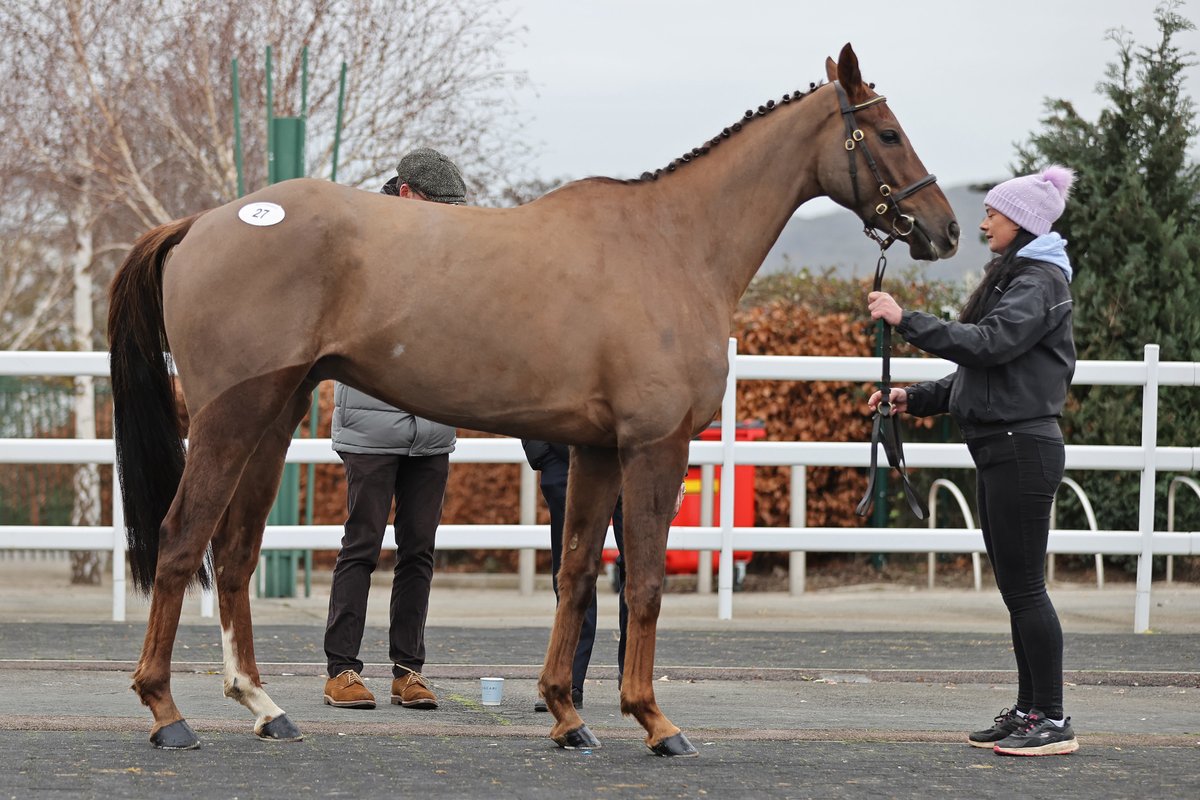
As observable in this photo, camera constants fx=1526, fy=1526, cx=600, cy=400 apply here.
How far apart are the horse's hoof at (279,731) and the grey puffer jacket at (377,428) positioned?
4.48 ft

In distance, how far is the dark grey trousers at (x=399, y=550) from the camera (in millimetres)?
6234

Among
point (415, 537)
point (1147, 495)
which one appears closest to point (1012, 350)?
point (415, 537)

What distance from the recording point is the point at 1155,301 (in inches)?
435

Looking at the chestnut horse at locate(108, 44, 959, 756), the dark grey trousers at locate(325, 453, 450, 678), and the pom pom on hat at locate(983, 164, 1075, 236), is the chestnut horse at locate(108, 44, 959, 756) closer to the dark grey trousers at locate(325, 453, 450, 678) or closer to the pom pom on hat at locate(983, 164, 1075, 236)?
the pom pom on hat at locate(983, 164, 1075, 236)

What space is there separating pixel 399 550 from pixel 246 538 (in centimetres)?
112

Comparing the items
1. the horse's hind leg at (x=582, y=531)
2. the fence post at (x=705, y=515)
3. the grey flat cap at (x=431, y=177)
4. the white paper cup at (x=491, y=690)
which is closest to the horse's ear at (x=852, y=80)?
the horse's hind leg at (x=582, y=531)

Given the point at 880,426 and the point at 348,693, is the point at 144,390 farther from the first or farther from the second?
the point at 880,426

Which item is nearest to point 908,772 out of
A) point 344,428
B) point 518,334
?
point 518,334

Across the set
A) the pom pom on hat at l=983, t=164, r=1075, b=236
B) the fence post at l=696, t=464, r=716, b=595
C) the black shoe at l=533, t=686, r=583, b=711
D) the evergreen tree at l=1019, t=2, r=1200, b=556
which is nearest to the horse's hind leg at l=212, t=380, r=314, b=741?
the black shoe at l=533, t=686, r=583, b=711

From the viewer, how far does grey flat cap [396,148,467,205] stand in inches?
249

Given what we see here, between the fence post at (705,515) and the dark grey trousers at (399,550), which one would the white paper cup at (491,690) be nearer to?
the dark grey trousers at (399,550)

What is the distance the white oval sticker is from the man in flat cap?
3.95ft

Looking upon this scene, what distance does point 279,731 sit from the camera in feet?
17.2

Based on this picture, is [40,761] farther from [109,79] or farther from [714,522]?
[109,79]
